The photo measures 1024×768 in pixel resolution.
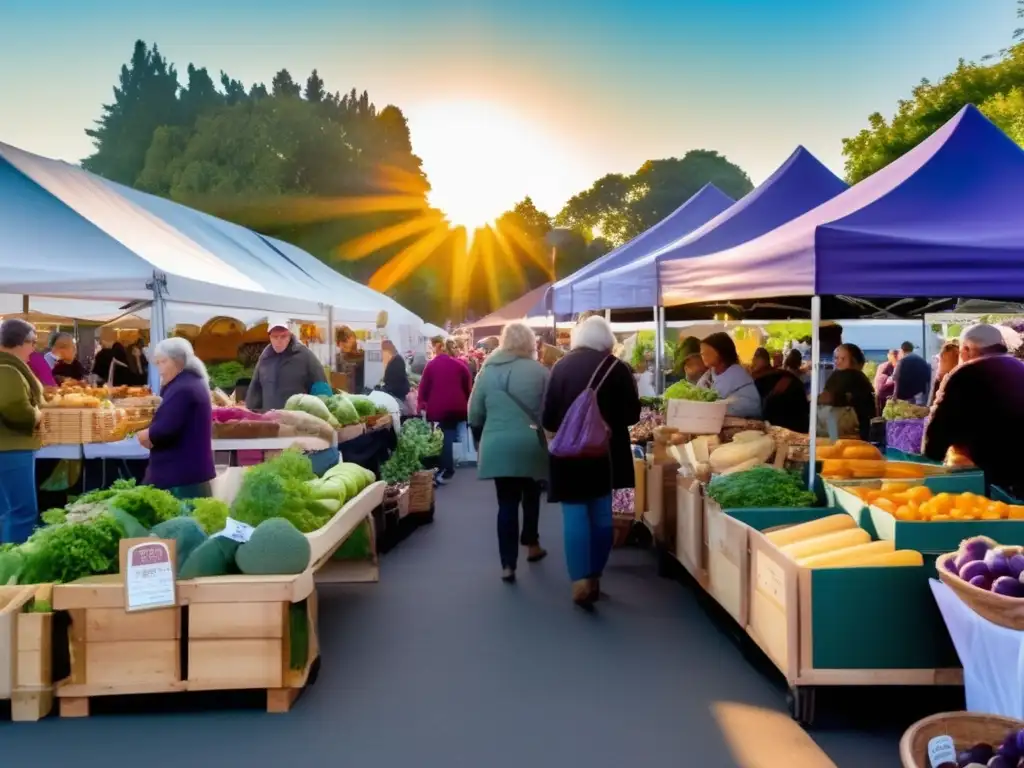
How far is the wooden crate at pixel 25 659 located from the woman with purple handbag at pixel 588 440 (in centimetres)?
296

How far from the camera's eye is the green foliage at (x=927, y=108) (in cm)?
3066

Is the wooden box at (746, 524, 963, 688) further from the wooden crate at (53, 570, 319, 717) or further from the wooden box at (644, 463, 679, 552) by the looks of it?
the wooden box at (644, 463, 679, 552)

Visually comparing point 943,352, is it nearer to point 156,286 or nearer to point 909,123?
point 156,286

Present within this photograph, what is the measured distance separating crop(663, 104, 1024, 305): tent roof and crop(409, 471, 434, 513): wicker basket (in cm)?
371

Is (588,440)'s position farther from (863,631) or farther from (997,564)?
(997,564)

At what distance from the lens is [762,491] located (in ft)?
17.0

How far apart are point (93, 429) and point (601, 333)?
429cm

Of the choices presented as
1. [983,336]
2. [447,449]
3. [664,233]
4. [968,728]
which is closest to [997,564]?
[968,728]

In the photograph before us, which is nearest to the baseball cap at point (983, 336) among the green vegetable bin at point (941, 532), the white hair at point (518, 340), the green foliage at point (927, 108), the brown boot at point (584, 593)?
the green vegetable bin at point (941, 532)

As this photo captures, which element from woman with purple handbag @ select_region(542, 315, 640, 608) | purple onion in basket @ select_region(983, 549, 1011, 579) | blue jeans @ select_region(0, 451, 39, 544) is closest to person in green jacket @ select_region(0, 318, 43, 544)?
blue jeans @ select_region(0, 451, 39, 544)

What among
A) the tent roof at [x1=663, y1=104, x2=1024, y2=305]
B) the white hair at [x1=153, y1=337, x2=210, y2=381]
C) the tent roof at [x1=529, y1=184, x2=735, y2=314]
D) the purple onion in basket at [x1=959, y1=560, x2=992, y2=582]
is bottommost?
the purple onion in basket at [x1=959, y1=560, x2=992, y2=582]

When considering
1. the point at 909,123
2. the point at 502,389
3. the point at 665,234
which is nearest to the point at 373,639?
the point at 502,389

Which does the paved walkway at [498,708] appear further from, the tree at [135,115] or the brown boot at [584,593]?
the tree at [135,115]

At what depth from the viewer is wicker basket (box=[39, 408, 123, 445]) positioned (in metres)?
7.36
